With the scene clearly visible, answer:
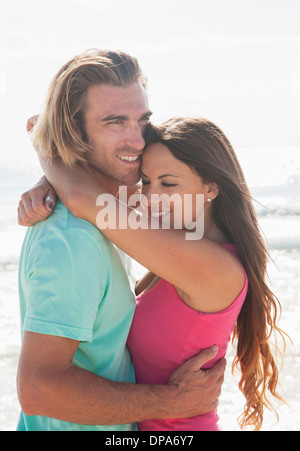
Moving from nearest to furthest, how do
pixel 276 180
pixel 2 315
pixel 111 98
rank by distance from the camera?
pixel 111 98
pixel 2 315
pixel 276 180

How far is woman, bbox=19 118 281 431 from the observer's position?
221cm

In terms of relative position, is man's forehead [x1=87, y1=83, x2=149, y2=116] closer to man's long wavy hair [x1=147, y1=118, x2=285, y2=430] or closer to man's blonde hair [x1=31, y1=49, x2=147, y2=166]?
man's blonde hair [x1=31, y1=49, x2=147, y2=166]

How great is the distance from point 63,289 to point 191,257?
0.58 meters

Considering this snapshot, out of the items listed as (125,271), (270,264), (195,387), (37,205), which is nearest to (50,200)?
(37,205)

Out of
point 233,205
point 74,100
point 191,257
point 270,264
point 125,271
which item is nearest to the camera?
point 191,257

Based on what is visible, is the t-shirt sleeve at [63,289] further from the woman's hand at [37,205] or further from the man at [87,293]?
the woman's hand at [37,205]

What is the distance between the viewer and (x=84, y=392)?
2016 mm

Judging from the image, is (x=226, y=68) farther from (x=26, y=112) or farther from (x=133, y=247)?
(x=133, y=247)

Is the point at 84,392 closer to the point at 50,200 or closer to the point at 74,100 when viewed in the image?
the point at 50,200

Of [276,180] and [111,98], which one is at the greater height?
[111,98]

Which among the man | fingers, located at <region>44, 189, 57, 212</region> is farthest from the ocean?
fingers, located at <region>44, 189, 57, 212</region>

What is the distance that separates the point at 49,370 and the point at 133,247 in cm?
61
